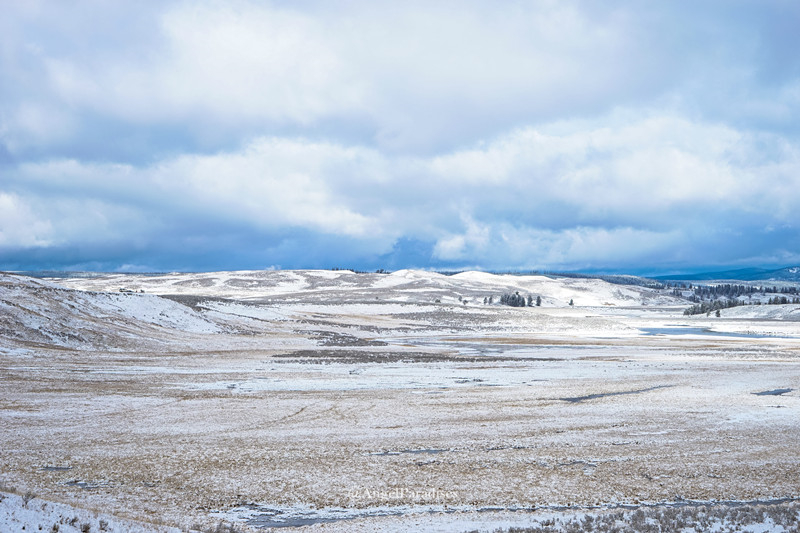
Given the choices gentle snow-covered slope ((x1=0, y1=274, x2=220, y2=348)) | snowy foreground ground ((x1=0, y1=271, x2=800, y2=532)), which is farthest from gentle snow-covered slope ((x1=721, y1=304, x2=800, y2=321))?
gentle snow-covered slope ((x1=0, y1=274, x2=220, y2=348))

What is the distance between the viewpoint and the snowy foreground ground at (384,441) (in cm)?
1389

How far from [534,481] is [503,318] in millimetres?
96456

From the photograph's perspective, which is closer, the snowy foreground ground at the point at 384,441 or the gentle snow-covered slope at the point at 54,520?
the gentle snow-covered slope at the point at 54,520

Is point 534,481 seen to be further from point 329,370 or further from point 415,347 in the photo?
point 415,347

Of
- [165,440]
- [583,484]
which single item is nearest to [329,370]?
[165,440]

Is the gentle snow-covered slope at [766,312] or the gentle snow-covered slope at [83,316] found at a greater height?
the gentle snow-covered slope at [83,316]

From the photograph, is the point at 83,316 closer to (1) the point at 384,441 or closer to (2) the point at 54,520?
(1) the point at 384,441

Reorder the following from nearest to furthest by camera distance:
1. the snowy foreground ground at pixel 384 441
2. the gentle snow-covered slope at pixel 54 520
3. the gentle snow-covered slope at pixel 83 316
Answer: the gentle snow-covered slope at pixel 54 520 → the snowy foreground ground at pixel 384 441 → the gentle snow-covered slope at pixel 83 316

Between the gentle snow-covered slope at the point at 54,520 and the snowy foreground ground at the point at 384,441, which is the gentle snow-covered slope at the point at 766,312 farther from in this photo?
the gentle snow-covered slope at the point at 54,520

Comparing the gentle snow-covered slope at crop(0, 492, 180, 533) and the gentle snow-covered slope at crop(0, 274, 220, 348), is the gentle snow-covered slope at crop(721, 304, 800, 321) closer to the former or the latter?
the gentle snow-covered slope at crop(0, 274, 220, 348)

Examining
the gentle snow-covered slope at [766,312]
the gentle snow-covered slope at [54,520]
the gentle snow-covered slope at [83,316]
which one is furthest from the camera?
the gentle snow-covered slope at [766,312]

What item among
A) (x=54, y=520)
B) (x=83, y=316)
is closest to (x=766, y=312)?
(x=83, y=316)

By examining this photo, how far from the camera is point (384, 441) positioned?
68.4 ft

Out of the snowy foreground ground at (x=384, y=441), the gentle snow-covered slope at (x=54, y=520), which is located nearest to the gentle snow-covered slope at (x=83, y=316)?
the snowy foreground ground at (x=384, y=441)
